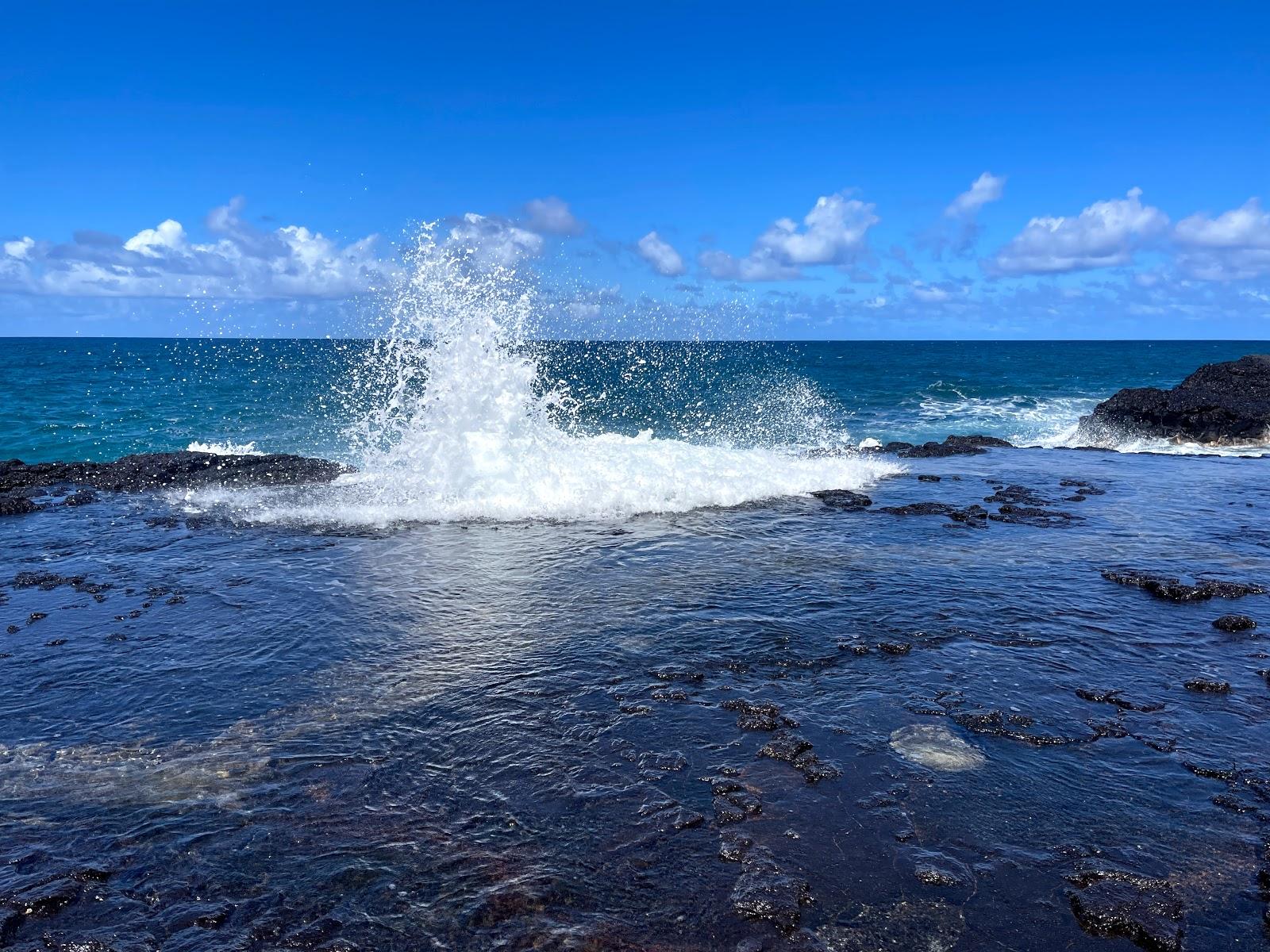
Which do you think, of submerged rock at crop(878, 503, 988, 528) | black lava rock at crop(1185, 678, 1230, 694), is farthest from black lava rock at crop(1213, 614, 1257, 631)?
submerged rock at crop(878, 503, 988, 528)

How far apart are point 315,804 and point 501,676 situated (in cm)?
222

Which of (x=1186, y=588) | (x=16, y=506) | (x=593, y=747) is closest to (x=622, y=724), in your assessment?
(x=593, y=747)

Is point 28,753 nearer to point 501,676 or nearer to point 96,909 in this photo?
point 96,909

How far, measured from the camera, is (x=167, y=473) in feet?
56.5

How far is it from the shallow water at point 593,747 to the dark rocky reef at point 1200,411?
18.2 m

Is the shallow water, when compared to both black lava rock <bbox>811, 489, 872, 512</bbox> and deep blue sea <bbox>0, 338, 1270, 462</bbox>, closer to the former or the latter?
black lava rock <bbox>811, 489, 872, 512</bbox>

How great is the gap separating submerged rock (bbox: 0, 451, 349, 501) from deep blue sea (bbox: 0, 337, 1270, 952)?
1964 millimetres

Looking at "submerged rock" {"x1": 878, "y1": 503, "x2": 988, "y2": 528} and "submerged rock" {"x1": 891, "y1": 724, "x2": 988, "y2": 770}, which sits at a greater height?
"submerged rock" {"x1": 878, "y1": 503, "x2": 988, "y2": 528}

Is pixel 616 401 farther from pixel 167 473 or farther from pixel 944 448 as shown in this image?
pixel 167 473

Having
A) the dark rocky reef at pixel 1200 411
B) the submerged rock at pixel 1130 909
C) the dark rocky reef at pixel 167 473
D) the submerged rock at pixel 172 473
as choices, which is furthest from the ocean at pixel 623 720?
the dark rocky reef at pixel 1200 411

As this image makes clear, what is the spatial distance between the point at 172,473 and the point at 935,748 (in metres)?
16.8

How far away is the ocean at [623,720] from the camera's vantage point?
4.40 metres

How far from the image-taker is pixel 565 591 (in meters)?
9.87

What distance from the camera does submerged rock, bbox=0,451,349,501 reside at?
16.9 meters
